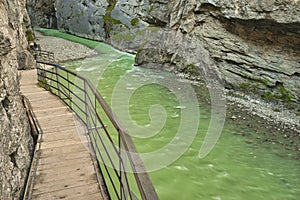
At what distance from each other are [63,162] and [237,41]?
12.9 metres

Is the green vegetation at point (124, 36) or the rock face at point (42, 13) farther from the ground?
the rock face at point (42, 13)

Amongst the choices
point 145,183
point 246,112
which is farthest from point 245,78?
point 145,183

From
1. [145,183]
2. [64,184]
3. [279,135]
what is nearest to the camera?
[145,183]

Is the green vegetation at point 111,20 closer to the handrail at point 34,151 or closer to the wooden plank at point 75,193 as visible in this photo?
the handrail at point 34,151

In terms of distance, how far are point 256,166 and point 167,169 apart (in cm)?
259

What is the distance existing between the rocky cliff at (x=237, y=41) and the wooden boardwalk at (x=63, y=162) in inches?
396

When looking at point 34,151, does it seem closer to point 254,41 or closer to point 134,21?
point 254,41

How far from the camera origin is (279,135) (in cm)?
918

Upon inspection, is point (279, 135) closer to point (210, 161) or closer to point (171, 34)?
point (210, 161)

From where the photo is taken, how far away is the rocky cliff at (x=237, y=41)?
12.0 metres

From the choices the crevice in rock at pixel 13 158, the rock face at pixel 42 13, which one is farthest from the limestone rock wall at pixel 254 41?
the rock face at pixel 42 13

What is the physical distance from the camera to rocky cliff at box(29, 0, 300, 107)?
471 inches

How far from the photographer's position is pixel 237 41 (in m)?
14.8

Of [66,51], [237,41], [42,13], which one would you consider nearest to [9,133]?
[237,41]
